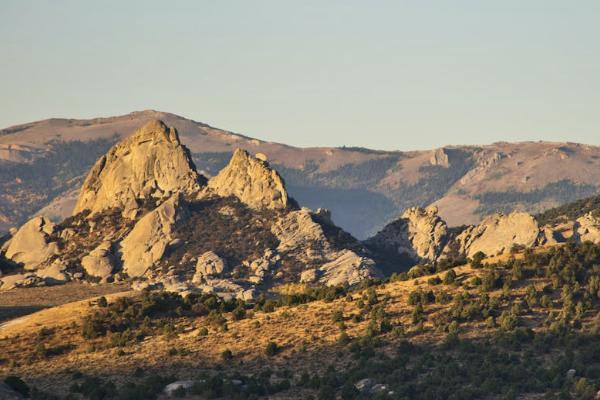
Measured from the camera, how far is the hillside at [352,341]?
120m

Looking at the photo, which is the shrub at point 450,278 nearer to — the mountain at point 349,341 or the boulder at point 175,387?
the mountain at point 349,341

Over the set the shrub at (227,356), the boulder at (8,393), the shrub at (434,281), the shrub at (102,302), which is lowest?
the shrub at (227,356)

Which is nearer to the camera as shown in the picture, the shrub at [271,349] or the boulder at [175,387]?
the boulder at [175,387]

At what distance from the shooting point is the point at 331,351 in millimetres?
133125

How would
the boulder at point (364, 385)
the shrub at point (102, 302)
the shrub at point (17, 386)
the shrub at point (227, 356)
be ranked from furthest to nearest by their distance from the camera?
the shrub at point (102, 302) < the shrub at point (227, 356) < the boulder at point (364, 385) < the shrub at point (17, 386)

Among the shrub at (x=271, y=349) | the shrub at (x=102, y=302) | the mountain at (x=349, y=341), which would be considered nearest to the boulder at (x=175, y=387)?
the mountain at (x=349, y=341)

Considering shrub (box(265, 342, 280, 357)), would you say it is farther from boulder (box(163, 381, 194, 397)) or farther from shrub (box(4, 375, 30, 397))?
shrub (box(4, 375, 30, 397))

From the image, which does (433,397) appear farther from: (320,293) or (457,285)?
(320,293)

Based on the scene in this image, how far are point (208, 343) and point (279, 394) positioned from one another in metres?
21.3

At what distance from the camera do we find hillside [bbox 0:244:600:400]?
12006 cm

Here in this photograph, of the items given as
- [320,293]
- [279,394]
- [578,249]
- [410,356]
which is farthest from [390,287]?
[279,394]

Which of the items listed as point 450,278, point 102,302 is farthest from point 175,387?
point 102,302

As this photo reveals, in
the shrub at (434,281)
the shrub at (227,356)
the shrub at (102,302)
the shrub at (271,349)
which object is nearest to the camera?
the shrub at (227,356)

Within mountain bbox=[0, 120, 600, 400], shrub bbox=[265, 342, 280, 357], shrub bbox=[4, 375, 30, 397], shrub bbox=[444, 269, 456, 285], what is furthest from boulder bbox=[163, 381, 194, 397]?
shrub bbox=[444, 269, 456, 285]
